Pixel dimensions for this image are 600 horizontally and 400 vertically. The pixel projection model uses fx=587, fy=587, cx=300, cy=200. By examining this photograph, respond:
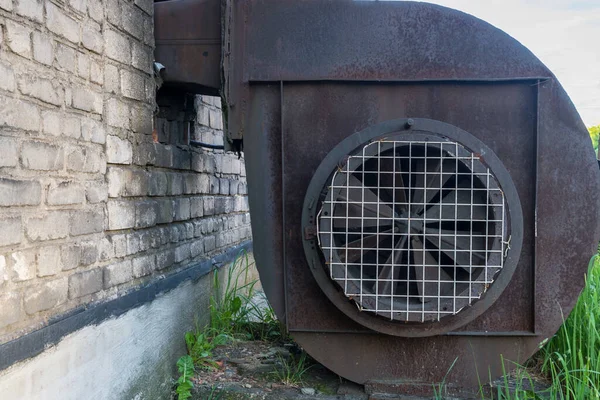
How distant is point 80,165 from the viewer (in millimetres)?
2621

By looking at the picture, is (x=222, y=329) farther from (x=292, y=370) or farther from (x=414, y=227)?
(x=414, y=227)

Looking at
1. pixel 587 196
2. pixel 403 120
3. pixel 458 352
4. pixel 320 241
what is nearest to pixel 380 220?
pixel 320 241

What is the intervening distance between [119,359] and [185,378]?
2.11 feet

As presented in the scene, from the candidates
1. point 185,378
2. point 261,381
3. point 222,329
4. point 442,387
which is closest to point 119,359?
point 185,378

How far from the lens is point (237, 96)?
11.1ft

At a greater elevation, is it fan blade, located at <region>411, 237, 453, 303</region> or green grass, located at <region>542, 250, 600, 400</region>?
fan blade, located at <region>411, 237, 453, 303</region>

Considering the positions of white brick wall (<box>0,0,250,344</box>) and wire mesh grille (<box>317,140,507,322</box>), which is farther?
wire mesh grille (<box>317,140,507,322</box>)

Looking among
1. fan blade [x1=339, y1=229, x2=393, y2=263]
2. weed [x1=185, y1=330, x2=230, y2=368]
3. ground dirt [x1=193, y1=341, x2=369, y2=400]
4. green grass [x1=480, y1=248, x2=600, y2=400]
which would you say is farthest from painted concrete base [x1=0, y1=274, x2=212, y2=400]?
green grass [x1=480, y1=248, x2=600, y2=400]

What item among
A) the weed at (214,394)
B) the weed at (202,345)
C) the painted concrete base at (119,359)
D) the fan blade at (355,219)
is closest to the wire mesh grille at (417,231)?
the fan blade at (355,219)

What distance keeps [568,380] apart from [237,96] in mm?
2335

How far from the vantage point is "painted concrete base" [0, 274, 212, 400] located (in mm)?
2182

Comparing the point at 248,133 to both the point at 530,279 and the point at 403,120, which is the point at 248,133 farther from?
the point at 530,279

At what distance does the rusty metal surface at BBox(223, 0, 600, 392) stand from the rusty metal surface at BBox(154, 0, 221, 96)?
21cm

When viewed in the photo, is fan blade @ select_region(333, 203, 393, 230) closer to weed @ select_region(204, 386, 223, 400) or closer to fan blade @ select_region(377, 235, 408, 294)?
fan blade @ select_region(377, 235, 408, 294)
